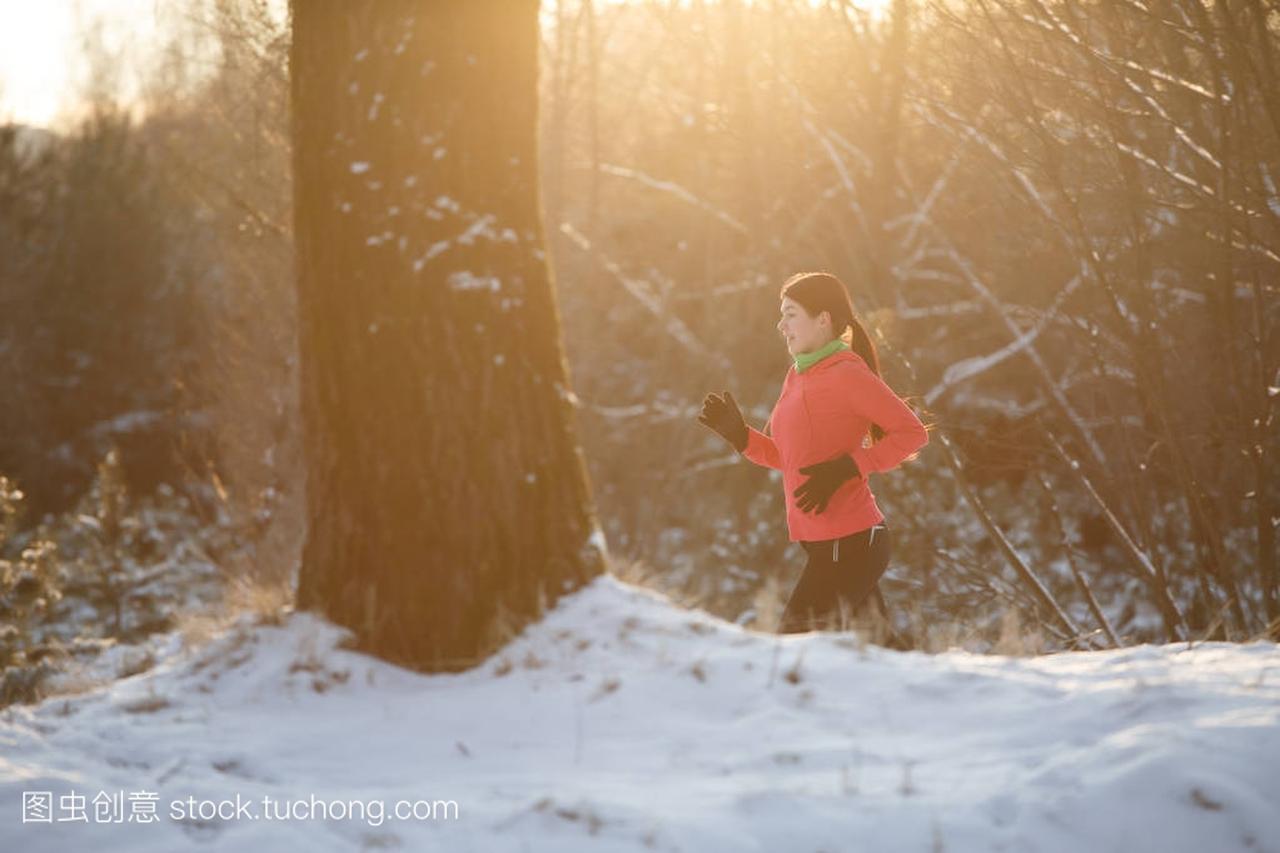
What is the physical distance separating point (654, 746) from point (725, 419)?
6.01 ft

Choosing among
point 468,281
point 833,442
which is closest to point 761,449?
point 833,442

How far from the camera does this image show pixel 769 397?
19250 mm

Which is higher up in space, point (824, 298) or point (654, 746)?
point (824, 298)

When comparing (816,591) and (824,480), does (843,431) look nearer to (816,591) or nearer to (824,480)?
(824,480)

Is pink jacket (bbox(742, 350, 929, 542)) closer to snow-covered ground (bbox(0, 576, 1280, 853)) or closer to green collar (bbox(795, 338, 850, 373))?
green collar (bbox(795, 338, 850, 373))

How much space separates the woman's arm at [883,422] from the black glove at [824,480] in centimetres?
6

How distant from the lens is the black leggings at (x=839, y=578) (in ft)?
15.7

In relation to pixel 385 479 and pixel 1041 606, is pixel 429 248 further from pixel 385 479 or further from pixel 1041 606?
pixel 1041 606

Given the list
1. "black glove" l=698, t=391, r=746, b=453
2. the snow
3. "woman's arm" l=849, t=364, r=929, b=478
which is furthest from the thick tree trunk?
"woman's arm" l=849, t=364, r=929, b=478

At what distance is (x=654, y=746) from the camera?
3.52 metres

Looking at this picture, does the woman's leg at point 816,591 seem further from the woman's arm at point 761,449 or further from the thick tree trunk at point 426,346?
the thick tree trunk at point 426,346

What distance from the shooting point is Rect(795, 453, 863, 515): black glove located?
15.2 feet

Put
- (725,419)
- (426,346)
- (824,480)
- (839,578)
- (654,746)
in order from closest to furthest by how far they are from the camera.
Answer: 1. (654,746)
2. (426,346)
3. (824,480)
4. (839,578)
5. (725,419)

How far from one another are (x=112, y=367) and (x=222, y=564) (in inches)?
364
